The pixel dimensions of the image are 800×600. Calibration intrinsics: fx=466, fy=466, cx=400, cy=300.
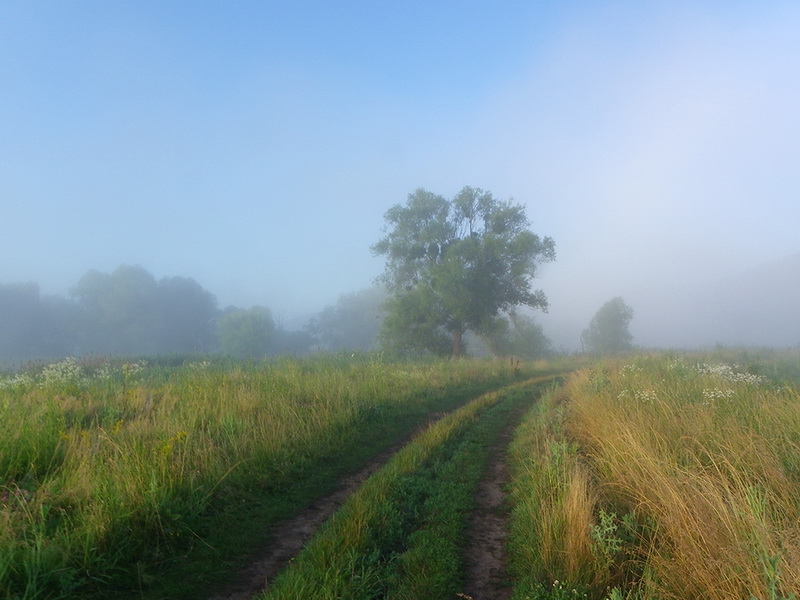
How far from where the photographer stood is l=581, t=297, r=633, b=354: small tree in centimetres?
6894

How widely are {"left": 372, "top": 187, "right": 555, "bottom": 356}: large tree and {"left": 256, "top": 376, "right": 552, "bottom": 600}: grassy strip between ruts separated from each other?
2535 centimetres

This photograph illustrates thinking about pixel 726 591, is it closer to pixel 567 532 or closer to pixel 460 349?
pixel 567 532

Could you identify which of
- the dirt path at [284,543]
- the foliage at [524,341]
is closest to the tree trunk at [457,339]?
the foliage at [524,341]

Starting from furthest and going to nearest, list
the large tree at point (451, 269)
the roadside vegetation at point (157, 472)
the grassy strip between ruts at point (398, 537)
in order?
the large tree at point (451, 269) < the roadside vegetation at point (157, 472) < the grassy strip between ruts at point (398, 537)

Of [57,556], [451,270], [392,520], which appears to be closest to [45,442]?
[57,556]

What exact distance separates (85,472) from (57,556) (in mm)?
1655

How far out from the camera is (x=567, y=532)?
185 inches

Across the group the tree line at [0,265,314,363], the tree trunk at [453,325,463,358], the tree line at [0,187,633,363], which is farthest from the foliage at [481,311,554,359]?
the tree line at [0,265,314,363]

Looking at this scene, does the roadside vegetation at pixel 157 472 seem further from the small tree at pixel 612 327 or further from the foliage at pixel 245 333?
the small tree at pixel 612 327

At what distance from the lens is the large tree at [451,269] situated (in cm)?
3338

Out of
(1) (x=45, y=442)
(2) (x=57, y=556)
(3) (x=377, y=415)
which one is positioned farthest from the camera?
(3) (x=377, y=415)

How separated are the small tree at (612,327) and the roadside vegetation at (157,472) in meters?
65.6

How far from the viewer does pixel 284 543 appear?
5.09m

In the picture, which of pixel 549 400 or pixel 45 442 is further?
pixel 549 400
